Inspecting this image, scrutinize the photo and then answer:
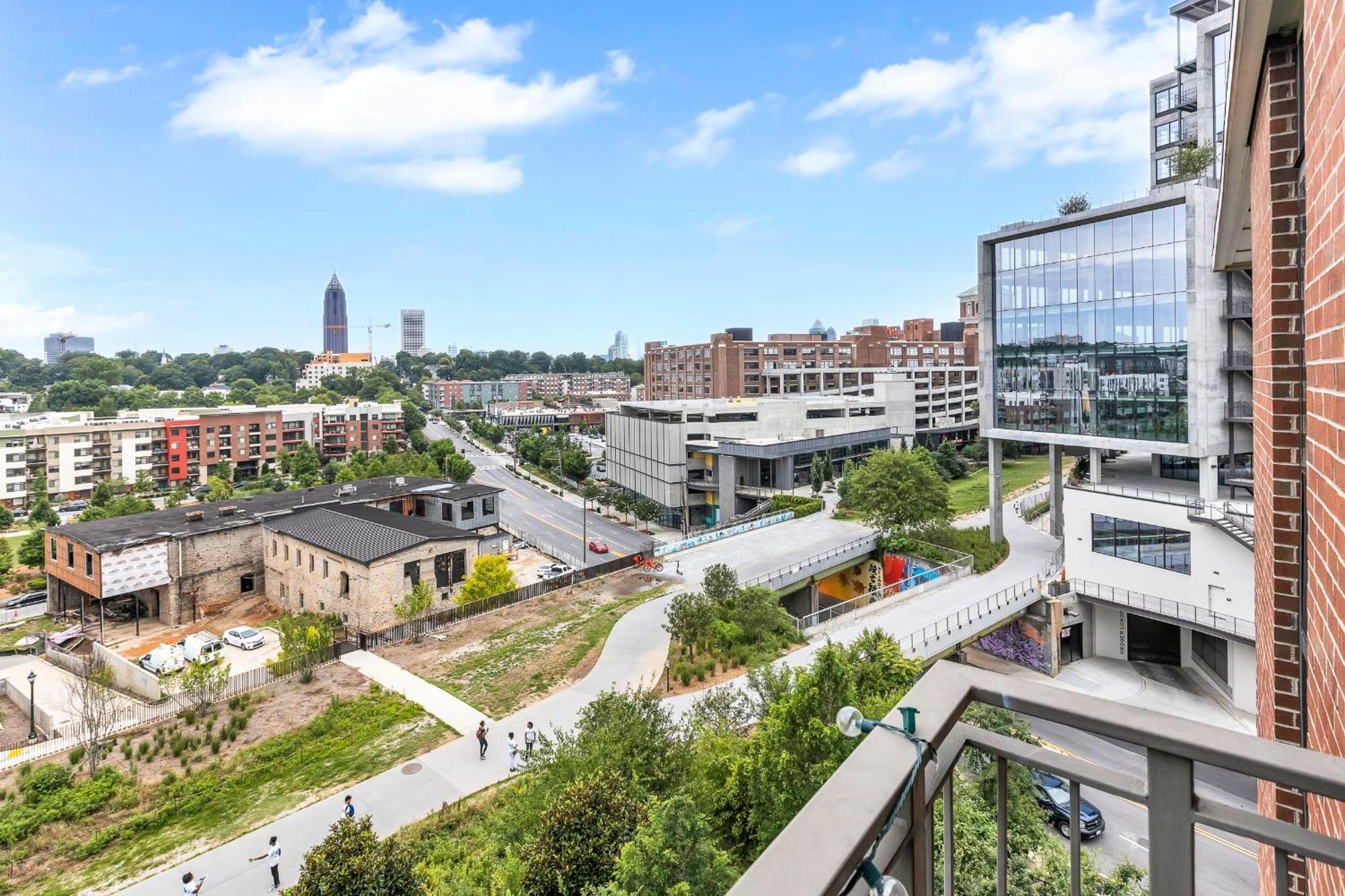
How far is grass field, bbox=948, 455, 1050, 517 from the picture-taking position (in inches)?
1768

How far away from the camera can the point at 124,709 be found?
906 inches

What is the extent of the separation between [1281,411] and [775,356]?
7721 cm

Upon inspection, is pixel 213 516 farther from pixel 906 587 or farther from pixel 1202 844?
pixel 1202 844

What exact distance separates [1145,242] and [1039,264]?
402 centimetres

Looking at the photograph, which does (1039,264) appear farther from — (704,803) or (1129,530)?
(704,803)

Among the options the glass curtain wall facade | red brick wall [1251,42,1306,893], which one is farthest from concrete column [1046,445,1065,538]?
red brick wall [1251,42,1306,893]

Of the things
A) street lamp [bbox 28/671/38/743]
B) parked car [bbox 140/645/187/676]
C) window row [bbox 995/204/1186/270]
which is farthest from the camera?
parked car [bbox 140/645/187/676]

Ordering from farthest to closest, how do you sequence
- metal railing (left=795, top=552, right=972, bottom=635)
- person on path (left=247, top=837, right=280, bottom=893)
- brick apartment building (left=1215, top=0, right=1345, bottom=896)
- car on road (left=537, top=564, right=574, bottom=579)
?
car on road (left=537, top=564, right=574, bottom=579), metal railing (left=795, top=552, right=972, bottom=635), person on path (left=247, top=837, right=280, bottom=893), brick apartment building (left=1215, top=0, right=1345, bottom=896)

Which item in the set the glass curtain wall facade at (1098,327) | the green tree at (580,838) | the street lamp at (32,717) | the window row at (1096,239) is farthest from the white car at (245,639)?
the window row at (1096,239)

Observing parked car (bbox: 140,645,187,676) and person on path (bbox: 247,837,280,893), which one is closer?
person on path (bbox: 247,837,280,893)

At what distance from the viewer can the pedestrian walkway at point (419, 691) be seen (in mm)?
18344

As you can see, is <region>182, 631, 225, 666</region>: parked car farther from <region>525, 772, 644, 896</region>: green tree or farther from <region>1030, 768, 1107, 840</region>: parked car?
<region>1030, 768, 1107, 840</region>: parked car

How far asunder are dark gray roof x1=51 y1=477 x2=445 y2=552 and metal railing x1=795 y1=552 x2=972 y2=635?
2696 centimetres

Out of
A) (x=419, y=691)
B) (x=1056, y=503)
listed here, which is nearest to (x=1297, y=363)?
(x=419, y=691)
